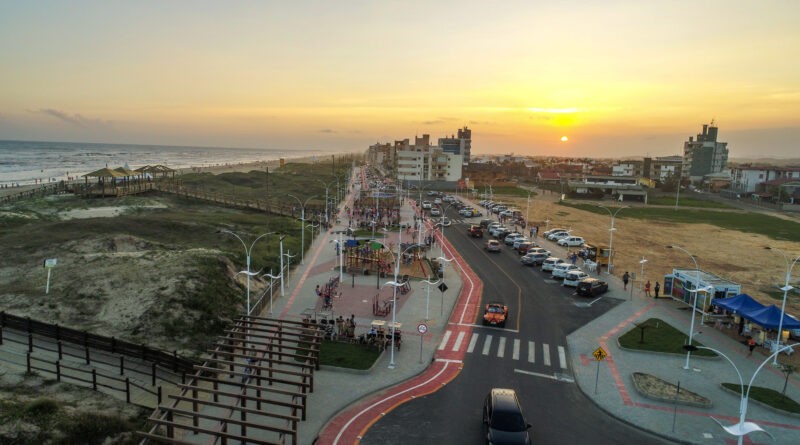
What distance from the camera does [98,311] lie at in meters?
23.3

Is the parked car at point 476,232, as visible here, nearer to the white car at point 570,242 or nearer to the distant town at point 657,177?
the white car at point 570,242

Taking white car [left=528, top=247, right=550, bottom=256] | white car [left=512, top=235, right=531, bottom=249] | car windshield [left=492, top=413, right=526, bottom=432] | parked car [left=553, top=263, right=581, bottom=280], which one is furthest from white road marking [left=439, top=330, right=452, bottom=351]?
white car [left=512, top=235, right=531, bottom=249]

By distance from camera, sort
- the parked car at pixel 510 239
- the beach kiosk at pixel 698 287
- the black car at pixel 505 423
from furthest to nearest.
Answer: the parked car at pixel 510 239
the beach kiosk at pixel 698 287
the black car at pixel 505 423

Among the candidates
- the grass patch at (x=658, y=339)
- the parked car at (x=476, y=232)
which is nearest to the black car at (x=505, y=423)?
the grass patch at (x=658, y=339)

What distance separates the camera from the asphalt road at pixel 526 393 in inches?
649

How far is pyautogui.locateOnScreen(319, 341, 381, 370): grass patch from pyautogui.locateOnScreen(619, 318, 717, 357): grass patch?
1310 centimetres

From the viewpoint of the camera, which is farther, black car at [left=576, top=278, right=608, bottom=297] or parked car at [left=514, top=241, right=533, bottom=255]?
parked car at [left=514, top=241, right=533, bottom=255]

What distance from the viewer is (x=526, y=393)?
64.2 feet

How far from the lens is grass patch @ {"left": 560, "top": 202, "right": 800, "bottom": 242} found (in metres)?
71.4

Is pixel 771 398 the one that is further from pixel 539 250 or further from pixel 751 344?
pixel 539 250

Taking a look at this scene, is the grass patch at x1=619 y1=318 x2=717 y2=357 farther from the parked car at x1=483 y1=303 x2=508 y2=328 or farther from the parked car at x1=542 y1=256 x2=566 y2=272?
the parked car at x1=542 y1=256 x2=566 y2=272

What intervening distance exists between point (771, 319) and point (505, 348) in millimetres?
13315

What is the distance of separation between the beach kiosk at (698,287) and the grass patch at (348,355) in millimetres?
18686

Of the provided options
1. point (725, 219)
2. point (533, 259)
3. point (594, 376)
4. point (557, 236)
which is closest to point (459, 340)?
point (594, 376)
